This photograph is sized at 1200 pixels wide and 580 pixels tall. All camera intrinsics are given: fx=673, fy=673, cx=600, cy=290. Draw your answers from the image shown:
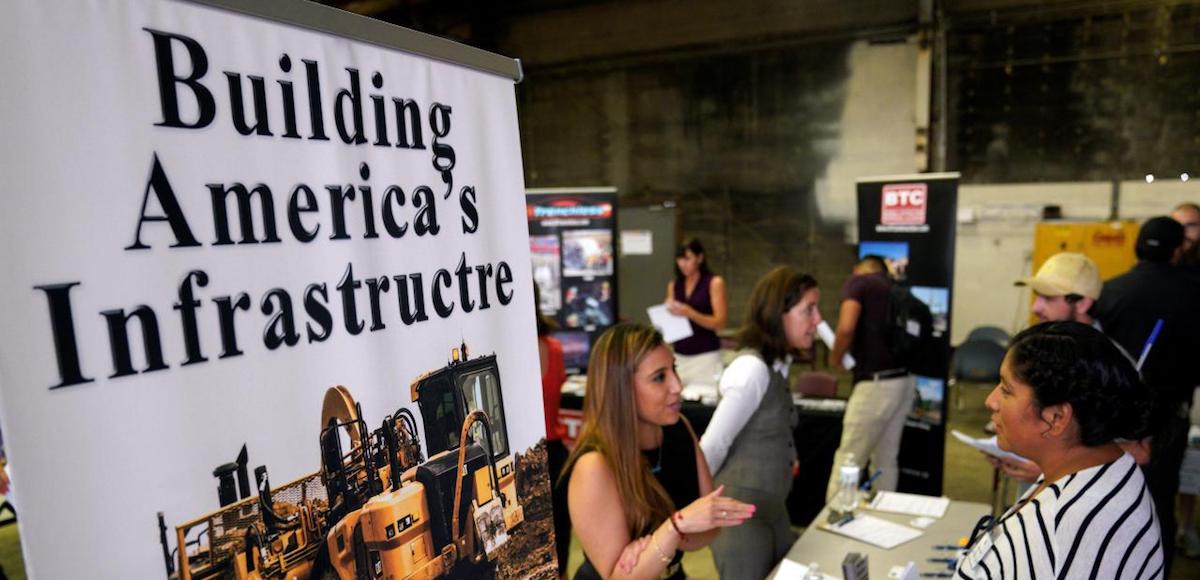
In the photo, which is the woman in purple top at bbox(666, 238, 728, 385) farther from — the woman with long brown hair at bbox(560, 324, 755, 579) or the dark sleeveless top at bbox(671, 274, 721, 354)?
the woman with long brown hair at bbox(560, 324, 755, 579)

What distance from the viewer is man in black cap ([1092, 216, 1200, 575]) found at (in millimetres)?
3027

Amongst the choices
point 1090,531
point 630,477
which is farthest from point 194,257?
point 1090,531

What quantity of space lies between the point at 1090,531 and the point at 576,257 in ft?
13.3

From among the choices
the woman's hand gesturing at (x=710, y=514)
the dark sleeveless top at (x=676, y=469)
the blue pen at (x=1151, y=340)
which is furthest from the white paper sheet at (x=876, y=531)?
the blue pen at (x=1151, y=340)

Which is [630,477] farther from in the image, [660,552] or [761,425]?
[761,425]

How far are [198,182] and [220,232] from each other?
63mm

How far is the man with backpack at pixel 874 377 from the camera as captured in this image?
385 cm

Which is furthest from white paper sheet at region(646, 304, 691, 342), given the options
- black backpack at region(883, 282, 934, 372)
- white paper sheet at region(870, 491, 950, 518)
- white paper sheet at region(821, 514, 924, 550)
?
white paper sheet at region(821, 514, 924, 550)

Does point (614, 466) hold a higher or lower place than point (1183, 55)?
lower

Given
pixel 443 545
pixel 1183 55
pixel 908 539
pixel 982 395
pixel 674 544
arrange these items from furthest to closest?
pixel 982 395 < pixel 1183 55 < pixel 908 539 < pixel 674 544 < pixel 443 545

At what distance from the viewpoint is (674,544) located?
171cm

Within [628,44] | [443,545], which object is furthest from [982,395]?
[443,545]

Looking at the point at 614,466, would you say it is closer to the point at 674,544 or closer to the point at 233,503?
the point at 674,544

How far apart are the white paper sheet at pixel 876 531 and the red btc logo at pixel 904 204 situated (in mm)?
2519
